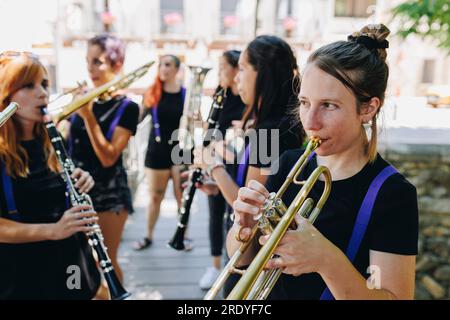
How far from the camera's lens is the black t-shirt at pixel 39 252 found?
177cm

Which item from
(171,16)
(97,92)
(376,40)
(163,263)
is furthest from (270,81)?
(171,16)

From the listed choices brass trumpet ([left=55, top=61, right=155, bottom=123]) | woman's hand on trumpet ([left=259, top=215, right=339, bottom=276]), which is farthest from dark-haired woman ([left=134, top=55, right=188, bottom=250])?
woman's hand on trumpet ([left=259, top=215, right=339, bottom=276])

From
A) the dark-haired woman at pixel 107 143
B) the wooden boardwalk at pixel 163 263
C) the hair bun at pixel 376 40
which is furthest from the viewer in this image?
the wooden boardwalk at pixel 163 263

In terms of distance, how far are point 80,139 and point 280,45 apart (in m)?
1.35

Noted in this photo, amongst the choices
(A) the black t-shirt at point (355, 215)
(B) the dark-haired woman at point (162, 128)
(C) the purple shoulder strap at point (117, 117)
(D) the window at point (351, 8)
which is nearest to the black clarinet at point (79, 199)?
(C) the purple shoulder strap at point (117, 117)

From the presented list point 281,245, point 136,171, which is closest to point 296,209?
point 281,245

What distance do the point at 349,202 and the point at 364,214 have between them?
0.08m

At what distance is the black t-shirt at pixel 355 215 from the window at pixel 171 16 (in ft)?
58.5

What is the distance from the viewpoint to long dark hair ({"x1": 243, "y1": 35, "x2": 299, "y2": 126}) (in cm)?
198

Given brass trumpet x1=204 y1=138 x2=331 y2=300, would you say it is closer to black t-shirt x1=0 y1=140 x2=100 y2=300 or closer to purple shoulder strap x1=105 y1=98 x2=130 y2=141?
black t-shirt x1=0 y1=140 x2=100 y2=300

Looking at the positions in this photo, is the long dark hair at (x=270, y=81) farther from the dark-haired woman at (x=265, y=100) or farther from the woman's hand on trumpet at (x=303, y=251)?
the woman's hand on trumpet at (x=303, y=251)

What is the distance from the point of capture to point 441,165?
3.96 metres

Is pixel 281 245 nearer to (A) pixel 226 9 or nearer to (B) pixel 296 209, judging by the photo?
(B) pixel 296 209

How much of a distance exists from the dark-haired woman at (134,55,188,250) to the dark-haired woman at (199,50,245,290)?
889mm
